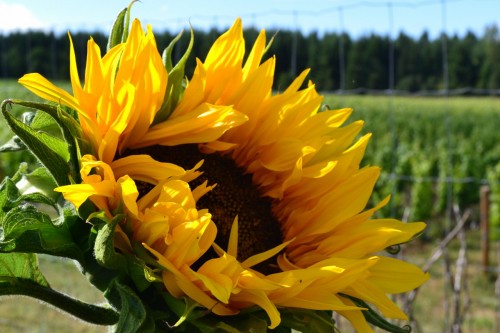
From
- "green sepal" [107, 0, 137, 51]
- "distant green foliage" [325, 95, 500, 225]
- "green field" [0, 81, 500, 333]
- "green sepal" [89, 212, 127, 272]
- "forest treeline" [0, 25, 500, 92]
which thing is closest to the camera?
"green sepal" [89, 212, 127, 272]

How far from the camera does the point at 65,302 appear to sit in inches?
24.3

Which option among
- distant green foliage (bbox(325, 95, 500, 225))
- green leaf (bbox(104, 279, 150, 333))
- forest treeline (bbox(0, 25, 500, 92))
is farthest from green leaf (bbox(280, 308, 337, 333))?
forest treeline (bbox(0, 25, 500, 92))

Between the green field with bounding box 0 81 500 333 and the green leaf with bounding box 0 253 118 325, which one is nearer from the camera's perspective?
the green leaf with bounding box 0 253 118 325

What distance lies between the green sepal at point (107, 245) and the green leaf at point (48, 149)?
47 mm

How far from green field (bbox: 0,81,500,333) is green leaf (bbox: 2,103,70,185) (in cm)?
12

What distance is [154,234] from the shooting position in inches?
23.3

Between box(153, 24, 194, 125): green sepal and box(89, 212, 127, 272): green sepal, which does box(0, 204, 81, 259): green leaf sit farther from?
box(153, 24, 194, 125): green sepal

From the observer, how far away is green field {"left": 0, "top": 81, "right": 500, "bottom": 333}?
4270mm

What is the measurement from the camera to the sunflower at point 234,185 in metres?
0.60

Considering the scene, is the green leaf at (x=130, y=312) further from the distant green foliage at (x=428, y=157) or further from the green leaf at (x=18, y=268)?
the distant green foliage at (x=428, y=157)

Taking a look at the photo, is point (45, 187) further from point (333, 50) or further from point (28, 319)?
point (333, 50)

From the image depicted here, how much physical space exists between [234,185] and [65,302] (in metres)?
0.20

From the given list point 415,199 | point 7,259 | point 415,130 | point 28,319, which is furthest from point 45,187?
point 415,130

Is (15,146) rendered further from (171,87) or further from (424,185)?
(424,185)
